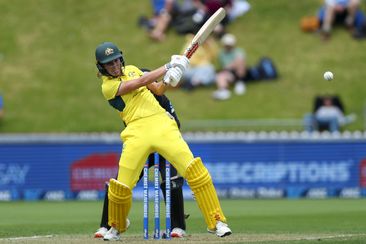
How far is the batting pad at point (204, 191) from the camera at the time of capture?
32.0ft

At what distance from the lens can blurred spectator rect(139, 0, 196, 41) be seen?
25.4 meters

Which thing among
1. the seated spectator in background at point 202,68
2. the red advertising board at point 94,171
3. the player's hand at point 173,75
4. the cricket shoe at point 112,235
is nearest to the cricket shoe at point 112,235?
the cricket shoe at point 112,235

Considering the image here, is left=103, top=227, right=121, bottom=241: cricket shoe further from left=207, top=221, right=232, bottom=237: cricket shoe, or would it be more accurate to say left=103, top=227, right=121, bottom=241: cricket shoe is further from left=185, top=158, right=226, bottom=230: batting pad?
left=207, top=221, right=232, bottom=237: cricket shoe

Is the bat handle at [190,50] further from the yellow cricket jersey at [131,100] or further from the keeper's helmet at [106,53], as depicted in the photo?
the keeper's helmet at [106,53]

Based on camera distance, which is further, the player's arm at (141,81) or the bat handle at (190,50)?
the bat handle at (190,50)

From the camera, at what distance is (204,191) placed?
9820 millimetres

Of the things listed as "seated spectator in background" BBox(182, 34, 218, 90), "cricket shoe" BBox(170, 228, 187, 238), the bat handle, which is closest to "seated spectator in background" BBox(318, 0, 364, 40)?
"seated spectator in background" BBox(182, 34, 218, 90)

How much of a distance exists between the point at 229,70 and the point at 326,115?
10.8 feet

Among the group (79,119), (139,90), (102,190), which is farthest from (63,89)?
(139,90)

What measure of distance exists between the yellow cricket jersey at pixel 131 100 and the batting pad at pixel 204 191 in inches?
29.3

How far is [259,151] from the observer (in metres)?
20.5

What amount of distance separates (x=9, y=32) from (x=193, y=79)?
5.85 meters

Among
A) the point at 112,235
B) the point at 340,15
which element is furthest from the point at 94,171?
the point at 112,235

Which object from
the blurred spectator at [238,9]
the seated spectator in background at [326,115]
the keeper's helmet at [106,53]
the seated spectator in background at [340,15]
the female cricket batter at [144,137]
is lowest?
the female cricket batter at [144,137]
